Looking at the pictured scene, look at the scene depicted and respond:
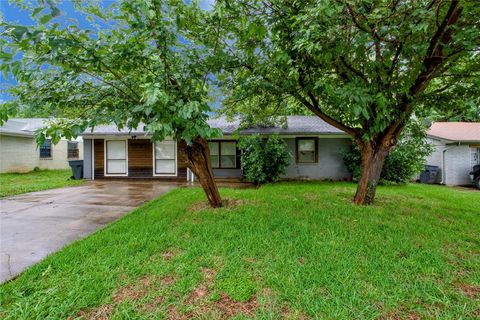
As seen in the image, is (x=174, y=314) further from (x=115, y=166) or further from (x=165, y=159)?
(x=115, y=166)

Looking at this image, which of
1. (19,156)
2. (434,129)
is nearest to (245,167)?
(434,129)

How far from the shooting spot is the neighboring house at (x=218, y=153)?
11.3 metres

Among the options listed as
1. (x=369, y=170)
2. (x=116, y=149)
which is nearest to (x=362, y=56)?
(x=369, y=170)

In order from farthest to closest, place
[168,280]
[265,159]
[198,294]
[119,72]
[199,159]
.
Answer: [265,159], [199,159], [119,72], [168,280], [198,294]

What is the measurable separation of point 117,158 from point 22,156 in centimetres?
707

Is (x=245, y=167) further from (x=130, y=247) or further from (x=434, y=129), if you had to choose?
(x=434, y=129)

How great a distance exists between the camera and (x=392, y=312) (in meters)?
2.34

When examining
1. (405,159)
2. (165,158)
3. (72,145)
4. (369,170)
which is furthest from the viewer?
(72,145)

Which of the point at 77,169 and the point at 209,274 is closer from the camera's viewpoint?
the point at 209,274

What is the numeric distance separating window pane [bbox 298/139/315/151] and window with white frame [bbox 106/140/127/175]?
8.42 metres

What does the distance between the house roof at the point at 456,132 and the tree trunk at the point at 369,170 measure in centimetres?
855

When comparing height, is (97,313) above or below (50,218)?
below

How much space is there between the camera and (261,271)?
9.81 ft

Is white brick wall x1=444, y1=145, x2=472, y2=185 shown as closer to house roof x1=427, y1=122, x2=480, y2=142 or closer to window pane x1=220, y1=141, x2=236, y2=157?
house roof x1=427, y1=122, x2=480, y2=142
